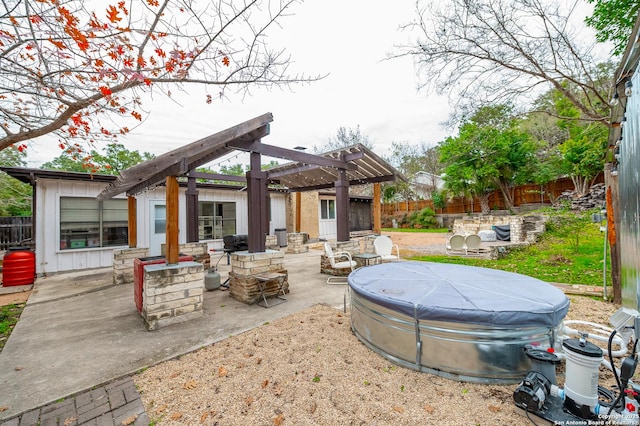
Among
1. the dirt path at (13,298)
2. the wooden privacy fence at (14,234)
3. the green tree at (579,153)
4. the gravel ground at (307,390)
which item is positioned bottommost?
the gravel ground at (307,390)

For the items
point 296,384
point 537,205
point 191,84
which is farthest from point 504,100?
point 537,205

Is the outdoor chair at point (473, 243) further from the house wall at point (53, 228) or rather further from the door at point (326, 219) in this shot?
the house wall at point (53, 228)

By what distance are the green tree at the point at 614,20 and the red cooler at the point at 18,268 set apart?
13.7 meters

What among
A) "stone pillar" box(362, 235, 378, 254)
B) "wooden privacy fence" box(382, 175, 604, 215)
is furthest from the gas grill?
"wooden privacy fence" box(382, 175, 604, 215)

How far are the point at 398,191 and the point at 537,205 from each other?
11.1m

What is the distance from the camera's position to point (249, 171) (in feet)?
14.7

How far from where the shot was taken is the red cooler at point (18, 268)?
6.01 m

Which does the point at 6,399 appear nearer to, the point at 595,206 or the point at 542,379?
the point at 542,379

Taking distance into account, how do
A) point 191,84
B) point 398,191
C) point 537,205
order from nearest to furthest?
point 191,84
point 537,205
point 398,191

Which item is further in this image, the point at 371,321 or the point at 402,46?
the point at 402,46

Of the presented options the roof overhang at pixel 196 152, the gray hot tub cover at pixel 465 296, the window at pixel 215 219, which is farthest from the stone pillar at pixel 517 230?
the window at pixel 215 219

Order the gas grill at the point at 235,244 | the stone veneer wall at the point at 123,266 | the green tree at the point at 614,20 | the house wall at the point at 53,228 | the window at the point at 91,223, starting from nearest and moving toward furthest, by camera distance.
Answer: the green tree at the point at 614,20
the stone veneer wall at the point at 123,266
the house wall at the point at 53,228
the window at the point at 91,223
the gas grill at the point at 235,244

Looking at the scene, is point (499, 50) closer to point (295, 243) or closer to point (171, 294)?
point (171, 294)

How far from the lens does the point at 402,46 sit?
208 inches
